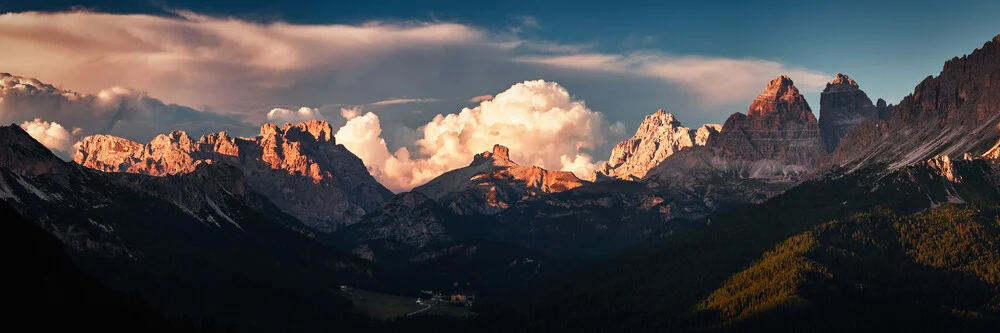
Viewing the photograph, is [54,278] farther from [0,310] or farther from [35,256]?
[0,310]

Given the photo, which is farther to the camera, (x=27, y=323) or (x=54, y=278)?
(x=54, y=278)

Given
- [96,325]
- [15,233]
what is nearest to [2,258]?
[15,233]

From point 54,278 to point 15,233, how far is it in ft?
38.8

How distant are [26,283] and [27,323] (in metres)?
11.9

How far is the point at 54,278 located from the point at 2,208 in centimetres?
1694

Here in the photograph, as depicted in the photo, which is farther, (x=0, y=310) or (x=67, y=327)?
(x=67, y=327)

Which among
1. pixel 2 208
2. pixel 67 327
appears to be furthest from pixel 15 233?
pixel 67 327

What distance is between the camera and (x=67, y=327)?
191 meters

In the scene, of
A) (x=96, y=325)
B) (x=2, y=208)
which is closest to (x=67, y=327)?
(x=96, y=325)

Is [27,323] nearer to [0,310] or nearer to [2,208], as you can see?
[0,310]

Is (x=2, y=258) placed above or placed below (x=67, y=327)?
above

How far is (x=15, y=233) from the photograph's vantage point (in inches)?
7618

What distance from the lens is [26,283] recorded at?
18950 cm

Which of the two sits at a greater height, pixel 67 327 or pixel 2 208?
pixel 2 208
